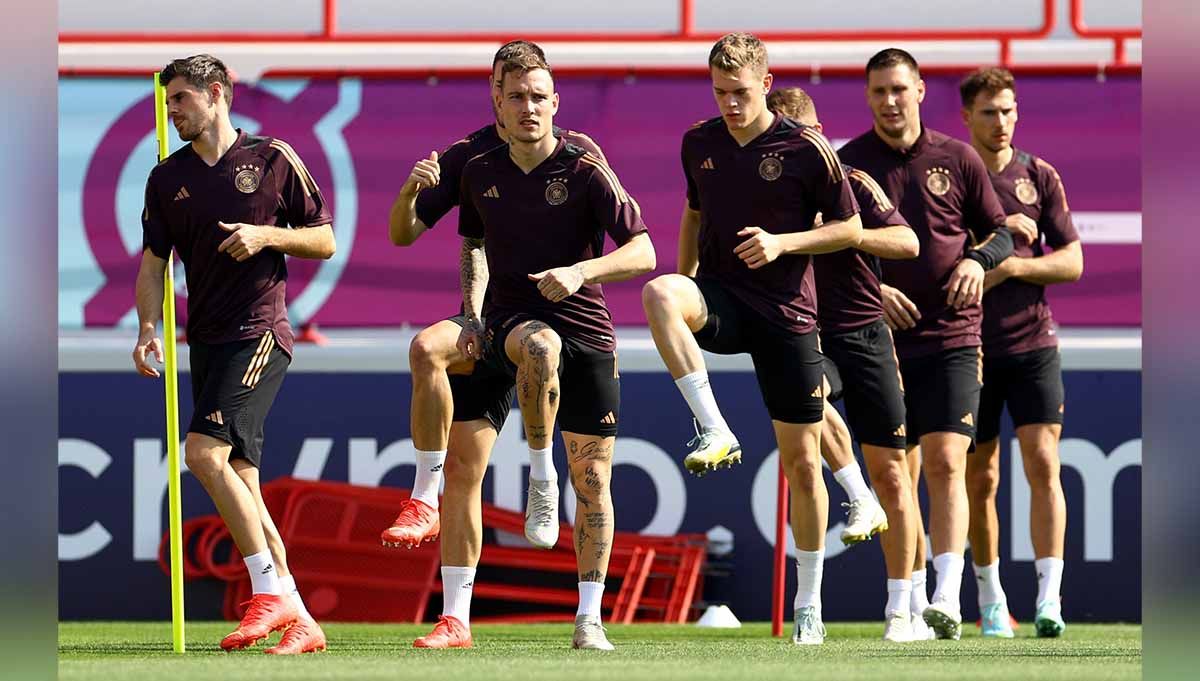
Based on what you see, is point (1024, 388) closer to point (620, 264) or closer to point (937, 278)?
point (937, 278)

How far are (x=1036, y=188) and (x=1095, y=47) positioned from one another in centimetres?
304

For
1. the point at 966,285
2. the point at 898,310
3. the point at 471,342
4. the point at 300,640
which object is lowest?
the point at 300,640

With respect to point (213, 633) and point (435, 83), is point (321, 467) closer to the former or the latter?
point (213, 633)

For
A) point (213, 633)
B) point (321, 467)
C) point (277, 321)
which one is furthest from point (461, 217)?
point (321, 467)

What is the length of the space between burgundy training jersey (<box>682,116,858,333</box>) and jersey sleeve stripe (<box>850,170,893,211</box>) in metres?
0.65

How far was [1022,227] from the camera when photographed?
27.5 ft

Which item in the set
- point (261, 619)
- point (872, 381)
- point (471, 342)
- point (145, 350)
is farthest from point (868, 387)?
point (145, 350)

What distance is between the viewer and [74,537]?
1010cm

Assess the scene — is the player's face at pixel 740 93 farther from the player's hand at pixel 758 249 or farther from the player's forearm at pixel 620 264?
the player's forearm at pixel 620 264

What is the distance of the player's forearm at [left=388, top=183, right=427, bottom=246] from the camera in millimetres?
6883

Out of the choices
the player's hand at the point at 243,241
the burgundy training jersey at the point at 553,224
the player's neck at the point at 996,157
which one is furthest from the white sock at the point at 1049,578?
the player's hand at the point at 243,241

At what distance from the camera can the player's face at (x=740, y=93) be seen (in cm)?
657

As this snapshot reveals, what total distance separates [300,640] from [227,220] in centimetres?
163

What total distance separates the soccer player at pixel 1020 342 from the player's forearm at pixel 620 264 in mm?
2480
